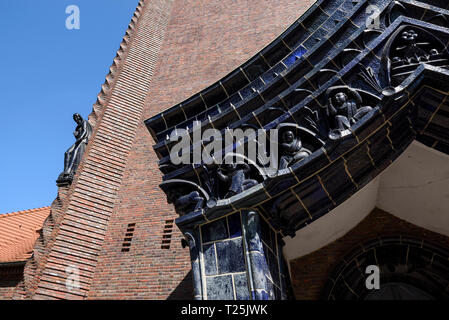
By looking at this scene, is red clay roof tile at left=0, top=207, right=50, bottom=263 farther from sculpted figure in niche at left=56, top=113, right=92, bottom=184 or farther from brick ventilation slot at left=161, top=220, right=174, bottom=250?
brick ventilation slot at left=161, top=220, right=174, bottom=250

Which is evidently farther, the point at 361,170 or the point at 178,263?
the point at 178,263

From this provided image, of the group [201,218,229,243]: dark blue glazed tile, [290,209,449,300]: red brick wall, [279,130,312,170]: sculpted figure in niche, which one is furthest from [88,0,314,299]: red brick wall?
[279,130,312,170]: sculpted figure in niche

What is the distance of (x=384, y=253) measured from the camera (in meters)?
6.47

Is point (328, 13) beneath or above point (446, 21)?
above

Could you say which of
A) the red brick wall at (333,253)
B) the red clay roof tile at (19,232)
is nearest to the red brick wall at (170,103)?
the red brick wall at (333,253)

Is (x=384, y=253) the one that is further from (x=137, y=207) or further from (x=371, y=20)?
(x=137, y=207)

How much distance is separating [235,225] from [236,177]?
0.53 m

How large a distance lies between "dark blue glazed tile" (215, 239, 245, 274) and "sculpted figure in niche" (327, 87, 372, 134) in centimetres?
160

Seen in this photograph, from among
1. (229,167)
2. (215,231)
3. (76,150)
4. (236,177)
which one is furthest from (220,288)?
(76,150)

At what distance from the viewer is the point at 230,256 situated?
13.6 feet

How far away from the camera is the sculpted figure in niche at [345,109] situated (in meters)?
4.32

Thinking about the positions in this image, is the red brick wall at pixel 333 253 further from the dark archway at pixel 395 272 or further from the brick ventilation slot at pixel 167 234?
the brick ventilation slot at pixel 167 234
